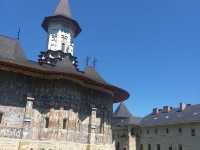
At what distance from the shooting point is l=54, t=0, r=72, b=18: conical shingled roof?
97.5 ft

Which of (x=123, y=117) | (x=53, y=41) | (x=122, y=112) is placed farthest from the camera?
(x=122, y=112)

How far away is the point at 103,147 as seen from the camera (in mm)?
20484

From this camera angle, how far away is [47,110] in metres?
18.7

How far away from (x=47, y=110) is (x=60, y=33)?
11.8m

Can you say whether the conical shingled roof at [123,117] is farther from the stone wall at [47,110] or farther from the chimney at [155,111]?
the stone wall at [47,110]

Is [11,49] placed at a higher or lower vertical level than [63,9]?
lower

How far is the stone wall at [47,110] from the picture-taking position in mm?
17703

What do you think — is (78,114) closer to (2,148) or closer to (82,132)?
(82,132)

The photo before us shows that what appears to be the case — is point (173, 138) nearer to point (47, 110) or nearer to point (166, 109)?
point (166, 109)

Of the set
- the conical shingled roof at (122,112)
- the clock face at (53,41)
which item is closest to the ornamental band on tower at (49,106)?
the clock face at (53,41)

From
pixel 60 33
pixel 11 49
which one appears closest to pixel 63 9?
pixel 60 33

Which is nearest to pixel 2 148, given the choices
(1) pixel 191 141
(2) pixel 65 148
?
(2) pixel 65 148

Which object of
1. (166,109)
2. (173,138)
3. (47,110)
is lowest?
(173,138)

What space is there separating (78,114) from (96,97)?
86.3 inches
